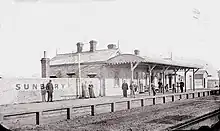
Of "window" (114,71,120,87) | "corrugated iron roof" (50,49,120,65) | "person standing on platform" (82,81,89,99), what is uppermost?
"corrugated iron roof" (50,49,120,65)

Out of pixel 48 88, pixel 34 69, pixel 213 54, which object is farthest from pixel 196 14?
pixel 48 88

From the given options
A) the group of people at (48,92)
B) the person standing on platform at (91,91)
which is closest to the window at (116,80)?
the person standing on platform at (91,91)

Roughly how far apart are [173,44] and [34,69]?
1.95 feet

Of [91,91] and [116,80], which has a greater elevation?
[116,80]

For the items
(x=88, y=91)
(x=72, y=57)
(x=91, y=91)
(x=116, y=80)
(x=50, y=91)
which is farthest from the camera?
(x=116, y=80)

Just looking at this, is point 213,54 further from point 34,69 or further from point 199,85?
point 199,85

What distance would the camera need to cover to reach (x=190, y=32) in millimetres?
1347

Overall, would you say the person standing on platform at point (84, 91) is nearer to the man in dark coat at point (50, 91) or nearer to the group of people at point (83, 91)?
the group of people at point (83, 91)

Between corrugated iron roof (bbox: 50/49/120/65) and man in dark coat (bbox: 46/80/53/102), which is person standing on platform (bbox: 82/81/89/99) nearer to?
man in dark coat (bbox: 46/80/53/102)

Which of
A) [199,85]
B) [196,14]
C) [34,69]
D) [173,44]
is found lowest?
[199,85]

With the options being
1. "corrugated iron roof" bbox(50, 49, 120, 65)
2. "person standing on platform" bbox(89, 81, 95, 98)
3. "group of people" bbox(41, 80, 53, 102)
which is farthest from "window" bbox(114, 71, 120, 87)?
"corrugated iron roof" bbox(50, 49, 120, 65)

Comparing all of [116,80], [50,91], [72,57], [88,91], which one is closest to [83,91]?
[88,91]

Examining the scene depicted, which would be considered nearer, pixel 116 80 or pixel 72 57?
pixel 72 57

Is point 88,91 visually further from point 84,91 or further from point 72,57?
point 72,57
